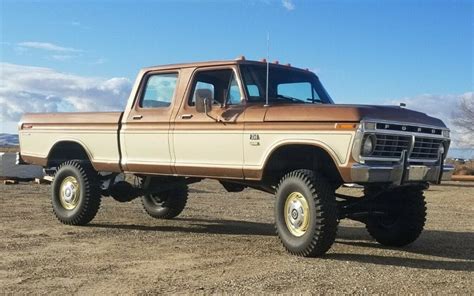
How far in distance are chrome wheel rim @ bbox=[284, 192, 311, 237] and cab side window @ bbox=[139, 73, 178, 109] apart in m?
2.45

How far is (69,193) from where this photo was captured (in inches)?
373

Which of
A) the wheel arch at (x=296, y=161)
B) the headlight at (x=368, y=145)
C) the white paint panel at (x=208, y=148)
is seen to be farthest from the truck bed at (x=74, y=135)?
the headlight at (x=368, y=145)

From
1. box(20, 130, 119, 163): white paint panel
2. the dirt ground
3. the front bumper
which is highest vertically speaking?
box(20, 130, 119, 163): white paint panel

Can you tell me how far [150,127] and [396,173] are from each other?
3.51 meters

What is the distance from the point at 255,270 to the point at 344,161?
148 centimetres

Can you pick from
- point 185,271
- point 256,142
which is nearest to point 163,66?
point 256,142

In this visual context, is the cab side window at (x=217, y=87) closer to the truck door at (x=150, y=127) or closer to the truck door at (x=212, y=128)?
the truck door at (x=212, y=128)

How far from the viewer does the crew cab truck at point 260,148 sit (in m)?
6.55

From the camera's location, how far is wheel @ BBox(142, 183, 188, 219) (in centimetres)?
1045

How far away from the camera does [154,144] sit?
8422mm

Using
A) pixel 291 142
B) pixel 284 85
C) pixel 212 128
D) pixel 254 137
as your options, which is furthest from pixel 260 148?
pixel 284 85

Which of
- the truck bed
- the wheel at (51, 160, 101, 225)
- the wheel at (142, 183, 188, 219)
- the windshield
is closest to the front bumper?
the windshield

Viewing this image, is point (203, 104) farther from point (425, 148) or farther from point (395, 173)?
point (425, 148)

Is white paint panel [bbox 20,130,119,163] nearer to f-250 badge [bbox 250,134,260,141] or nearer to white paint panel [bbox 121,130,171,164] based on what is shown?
white paint panel [bbox 121,130,171,164]
